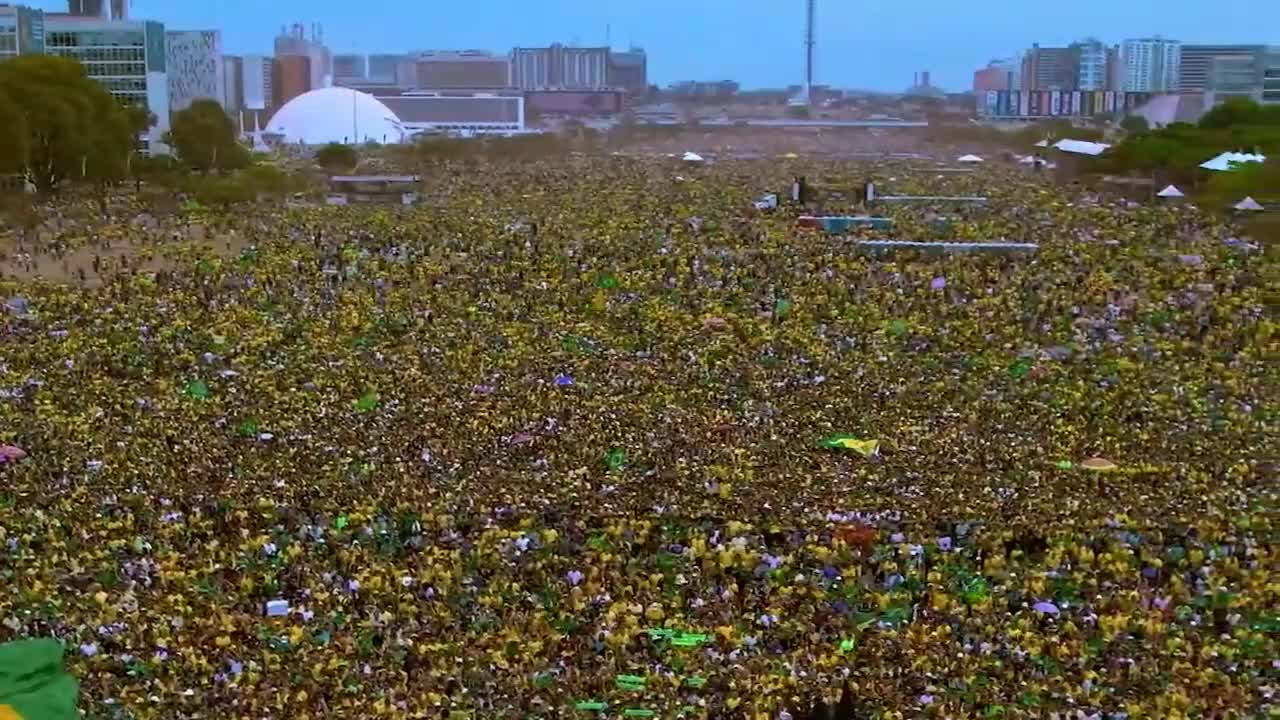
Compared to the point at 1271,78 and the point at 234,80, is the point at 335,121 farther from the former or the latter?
the point at 1271,78

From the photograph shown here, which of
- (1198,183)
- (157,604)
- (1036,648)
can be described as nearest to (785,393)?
(1036,648)

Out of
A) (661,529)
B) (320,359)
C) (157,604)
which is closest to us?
(157,604)

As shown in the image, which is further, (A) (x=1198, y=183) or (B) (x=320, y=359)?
(A) (x=1198, y=183)

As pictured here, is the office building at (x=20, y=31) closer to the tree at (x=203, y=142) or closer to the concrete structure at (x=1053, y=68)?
the tree at (x=203, y=142)

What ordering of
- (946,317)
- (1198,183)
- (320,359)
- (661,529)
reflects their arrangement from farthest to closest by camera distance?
(1198,183)
(946,317)
(320,359)
(661,529)

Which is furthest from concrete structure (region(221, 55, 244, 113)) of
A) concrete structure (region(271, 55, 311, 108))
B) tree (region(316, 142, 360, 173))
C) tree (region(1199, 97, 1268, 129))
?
tree (region(1199, 97, 1268, 129))

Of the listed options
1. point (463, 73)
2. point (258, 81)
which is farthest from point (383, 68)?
point (258, 81)

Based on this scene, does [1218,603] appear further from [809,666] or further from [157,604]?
[157,604]
